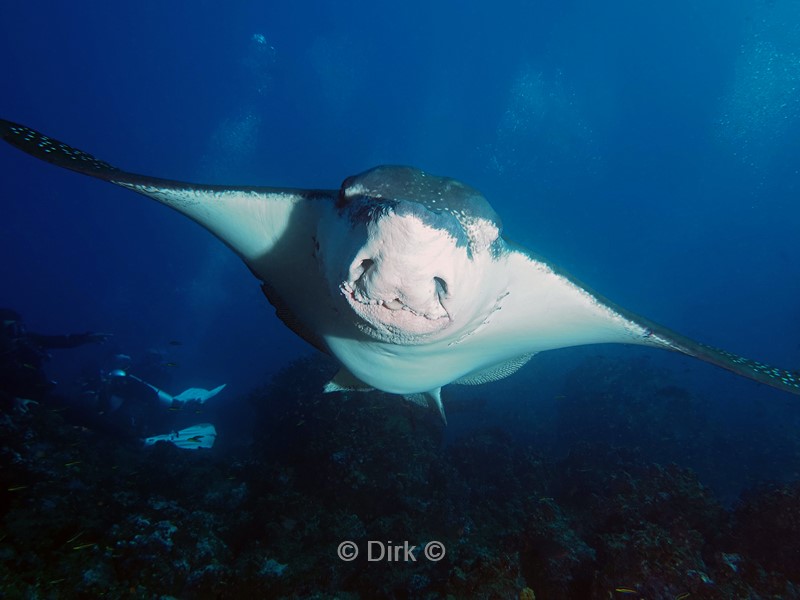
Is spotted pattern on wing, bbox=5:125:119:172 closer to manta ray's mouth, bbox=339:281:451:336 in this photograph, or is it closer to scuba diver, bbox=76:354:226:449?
manta ray's mouth, bbox=339:281:451:336

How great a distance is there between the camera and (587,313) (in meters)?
3.23

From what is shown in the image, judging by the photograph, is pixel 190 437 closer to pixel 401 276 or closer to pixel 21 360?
pixel 21 360

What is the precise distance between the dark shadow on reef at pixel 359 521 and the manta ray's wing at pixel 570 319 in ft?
9.04

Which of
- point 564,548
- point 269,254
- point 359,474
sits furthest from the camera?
point 359,474

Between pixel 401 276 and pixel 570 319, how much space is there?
2200mm

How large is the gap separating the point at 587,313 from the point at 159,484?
898 cm

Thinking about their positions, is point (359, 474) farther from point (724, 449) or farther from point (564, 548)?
point (724, 449)

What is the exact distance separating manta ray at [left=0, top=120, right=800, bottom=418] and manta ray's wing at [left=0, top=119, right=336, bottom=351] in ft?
0.04

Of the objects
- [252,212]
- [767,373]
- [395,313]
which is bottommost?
[767,373]

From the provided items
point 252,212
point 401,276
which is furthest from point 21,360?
point 401,276

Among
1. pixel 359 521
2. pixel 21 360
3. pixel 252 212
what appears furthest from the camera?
pixel 21 360

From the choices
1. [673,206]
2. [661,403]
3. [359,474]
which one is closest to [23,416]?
[359,474]

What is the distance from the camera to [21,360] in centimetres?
Result: 1102

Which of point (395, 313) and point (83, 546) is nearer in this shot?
point (395, 313)
